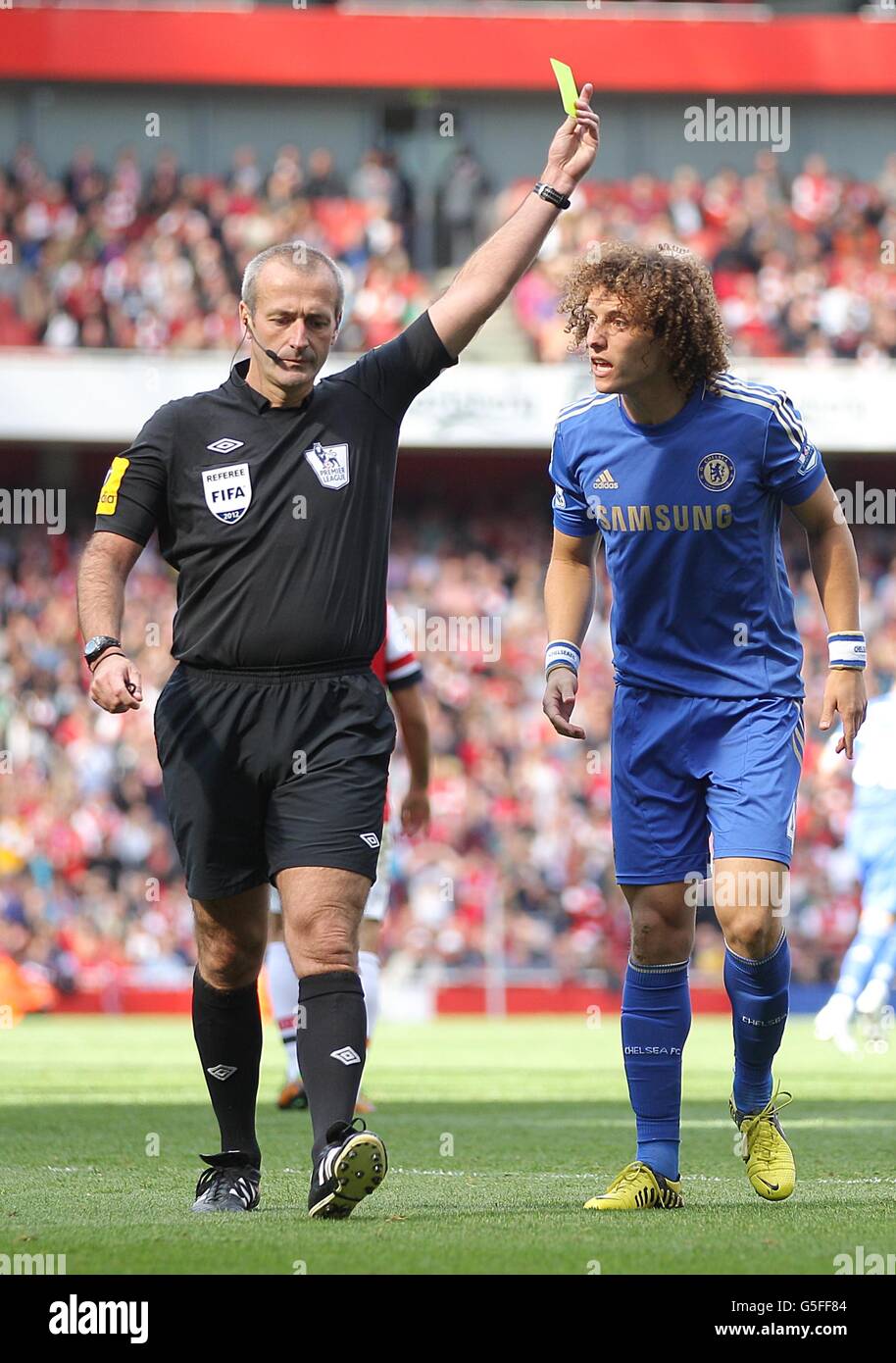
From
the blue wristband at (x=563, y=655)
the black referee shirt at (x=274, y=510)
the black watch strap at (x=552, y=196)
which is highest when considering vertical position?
the black watch strap at (x=552, y=196)

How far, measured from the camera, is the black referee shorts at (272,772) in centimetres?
537

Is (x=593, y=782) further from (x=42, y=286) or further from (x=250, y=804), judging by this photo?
(x=250, y=804)

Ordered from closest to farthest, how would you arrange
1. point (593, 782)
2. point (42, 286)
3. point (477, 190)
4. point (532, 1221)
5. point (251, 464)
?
1. point (532, 1221)
2. point (251, 464)
3. point (593, 782)
4. point (42, 286)
5. point (477, 190)

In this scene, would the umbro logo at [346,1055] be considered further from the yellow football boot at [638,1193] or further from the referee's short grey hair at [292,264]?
the referee's short grey hair at [292,264]

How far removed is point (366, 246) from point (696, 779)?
23030 millimetres

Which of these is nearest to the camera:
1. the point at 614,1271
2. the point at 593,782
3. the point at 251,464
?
the point at 614,1271

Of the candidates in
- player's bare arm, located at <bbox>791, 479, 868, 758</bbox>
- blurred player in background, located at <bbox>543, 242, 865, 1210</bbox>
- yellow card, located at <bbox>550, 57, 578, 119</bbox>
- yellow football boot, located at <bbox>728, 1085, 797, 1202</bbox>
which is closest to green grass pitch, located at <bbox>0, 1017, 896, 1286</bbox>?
yellow football boot, located at <bbox>728, 1085, 797, 1202</bbox>

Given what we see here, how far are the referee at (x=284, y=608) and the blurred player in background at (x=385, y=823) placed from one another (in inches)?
62.1

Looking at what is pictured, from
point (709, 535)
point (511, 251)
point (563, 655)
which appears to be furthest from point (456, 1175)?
point (511, 251)

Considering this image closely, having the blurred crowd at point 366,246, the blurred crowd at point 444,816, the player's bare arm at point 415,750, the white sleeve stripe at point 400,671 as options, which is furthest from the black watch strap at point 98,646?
the blurred crowd at point 366,246

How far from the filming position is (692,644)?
588 centimetres

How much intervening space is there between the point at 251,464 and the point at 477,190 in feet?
81.5

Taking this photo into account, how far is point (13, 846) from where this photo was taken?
21.8 meters
